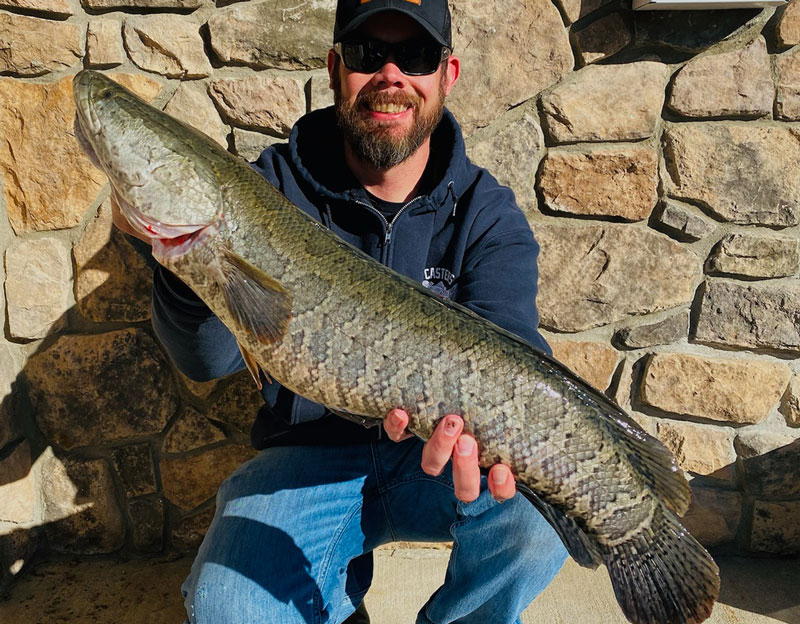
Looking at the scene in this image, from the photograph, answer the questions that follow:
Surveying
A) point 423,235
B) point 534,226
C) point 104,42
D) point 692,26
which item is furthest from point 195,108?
point 692,26

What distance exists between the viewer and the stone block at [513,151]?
304 centimetres

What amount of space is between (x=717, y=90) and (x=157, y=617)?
3254 mm

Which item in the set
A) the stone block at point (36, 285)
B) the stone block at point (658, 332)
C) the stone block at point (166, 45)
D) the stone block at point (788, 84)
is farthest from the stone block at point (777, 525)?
the stone block at point (36, 285)

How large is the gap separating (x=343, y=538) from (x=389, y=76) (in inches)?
68.5

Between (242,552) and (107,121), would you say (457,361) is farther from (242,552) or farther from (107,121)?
(107,121)

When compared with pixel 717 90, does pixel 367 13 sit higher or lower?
higher

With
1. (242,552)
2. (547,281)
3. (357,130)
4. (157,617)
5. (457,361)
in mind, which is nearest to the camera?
(457,361)

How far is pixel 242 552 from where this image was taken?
2.22 metres

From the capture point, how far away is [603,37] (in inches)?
116

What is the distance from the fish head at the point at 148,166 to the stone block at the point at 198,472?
1.52 metres

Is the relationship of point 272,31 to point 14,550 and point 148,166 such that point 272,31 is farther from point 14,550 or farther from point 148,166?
point 14,550

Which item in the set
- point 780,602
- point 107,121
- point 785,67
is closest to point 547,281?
point 785,67

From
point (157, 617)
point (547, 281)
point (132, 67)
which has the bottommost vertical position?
point (157, 617)

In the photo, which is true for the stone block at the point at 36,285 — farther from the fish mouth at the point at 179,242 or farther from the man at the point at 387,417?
the fish mouth at the point at 179,242
